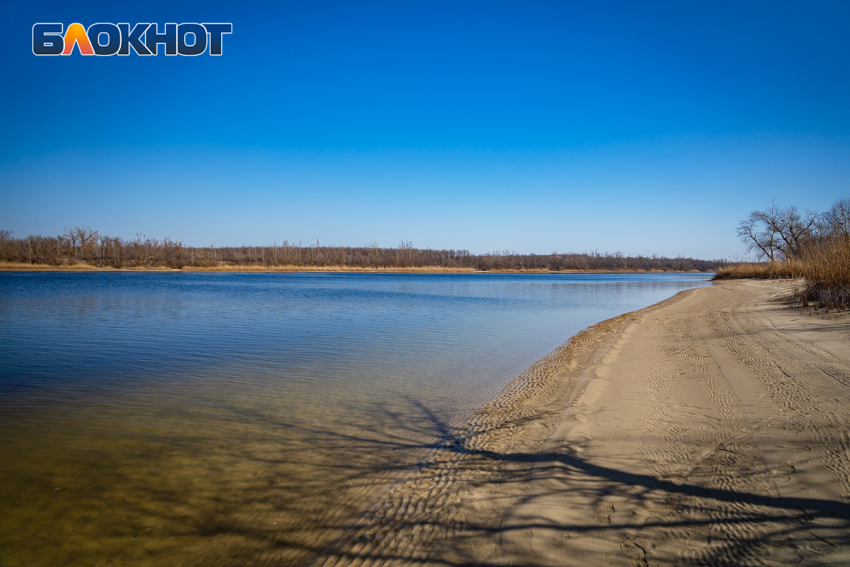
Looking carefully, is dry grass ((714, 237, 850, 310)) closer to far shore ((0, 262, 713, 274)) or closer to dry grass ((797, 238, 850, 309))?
dry grass ((797, 238, 850, 309))

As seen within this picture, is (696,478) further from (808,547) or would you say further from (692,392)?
(692,392)

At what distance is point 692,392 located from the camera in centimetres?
557

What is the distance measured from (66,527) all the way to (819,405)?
23.2 ft

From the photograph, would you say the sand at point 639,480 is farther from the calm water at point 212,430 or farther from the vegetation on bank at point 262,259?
the vegetation on bank at point 262,259

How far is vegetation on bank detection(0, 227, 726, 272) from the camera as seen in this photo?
6575 centimetres

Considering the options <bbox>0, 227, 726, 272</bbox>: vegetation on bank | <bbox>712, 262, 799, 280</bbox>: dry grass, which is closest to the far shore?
<bbox>0, 227, 726, 272</bbox>: vegetation on bank

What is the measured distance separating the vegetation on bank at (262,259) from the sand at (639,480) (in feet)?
255

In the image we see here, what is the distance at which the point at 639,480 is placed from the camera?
10.6 ft

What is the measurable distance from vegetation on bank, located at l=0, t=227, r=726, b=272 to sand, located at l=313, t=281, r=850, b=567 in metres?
77.6

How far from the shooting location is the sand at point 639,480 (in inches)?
98.1

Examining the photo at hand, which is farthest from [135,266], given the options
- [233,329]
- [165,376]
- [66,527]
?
[66,527]

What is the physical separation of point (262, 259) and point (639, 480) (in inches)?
3690

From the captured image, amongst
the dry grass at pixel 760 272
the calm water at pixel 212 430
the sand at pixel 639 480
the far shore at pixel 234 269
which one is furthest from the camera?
the far shore at pixel 234 269

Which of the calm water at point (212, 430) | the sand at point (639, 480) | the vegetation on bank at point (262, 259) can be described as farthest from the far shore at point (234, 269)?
the sand at point (639, 480)
